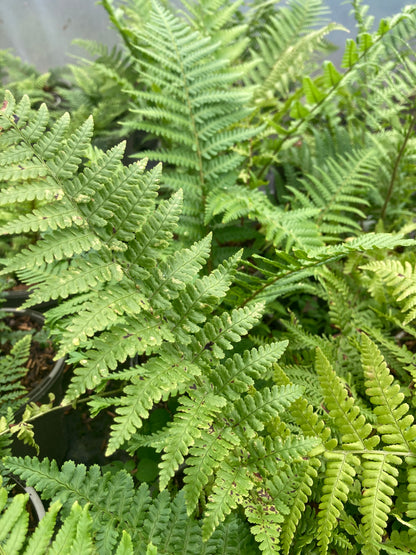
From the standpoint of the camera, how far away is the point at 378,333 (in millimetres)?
1329

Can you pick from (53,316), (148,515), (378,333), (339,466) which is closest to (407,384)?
(378,333)

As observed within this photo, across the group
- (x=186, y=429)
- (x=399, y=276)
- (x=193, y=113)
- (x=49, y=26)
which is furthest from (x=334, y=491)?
(x=49, y=26)

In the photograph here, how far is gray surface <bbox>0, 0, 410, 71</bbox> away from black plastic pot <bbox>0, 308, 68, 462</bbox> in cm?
257

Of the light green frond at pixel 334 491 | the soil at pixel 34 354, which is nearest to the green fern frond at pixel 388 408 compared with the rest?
the light green frond at pixel 334 491

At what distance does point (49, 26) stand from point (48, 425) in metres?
3.14

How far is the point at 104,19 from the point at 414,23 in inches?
97.6

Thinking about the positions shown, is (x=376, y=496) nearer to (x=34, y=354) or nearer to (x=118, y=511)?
(x=118, y=511)

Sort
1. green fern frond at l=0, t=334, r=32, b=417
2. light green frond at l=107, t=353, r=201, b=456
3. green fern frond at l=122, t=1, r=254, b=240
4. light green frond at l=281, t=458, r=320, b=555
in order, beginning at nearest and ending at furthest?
1. light green frond at l=107, t=353, r=201, b=456
2. light green frond at l=281, t=458, r=320, b=555
3. green fern frond at l=0, t=334, r=32, b=417
4. green fern frond at l=122, t=1, r=254, b=240

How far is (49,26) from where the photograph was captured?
328 cm

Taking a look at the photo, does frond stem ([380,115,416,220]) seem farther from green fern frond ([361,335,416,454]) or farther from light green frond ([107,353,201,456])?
light green frond ([107,353,201,456])

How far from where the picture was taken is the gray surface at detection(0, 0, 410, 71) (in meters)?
3.13

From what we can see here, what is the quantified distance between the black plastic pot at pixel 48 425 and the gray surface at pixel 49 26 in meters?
2.57

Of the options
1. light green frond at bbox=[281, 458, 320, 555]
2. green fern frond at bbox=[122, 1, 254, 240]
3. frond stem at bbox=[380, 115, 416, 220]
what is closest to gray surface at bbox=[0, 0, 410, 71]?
green fern frond at bbox=[122, 1, 254, 240]

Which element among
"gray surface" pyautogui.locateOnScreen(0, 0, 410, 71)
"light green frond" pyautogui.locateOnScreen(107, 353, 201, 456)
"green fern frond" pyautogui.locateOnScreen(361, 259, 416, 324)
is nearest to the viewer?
"light green frond" pyautogui.locateOnScreen(107, 353, 201, 456)
